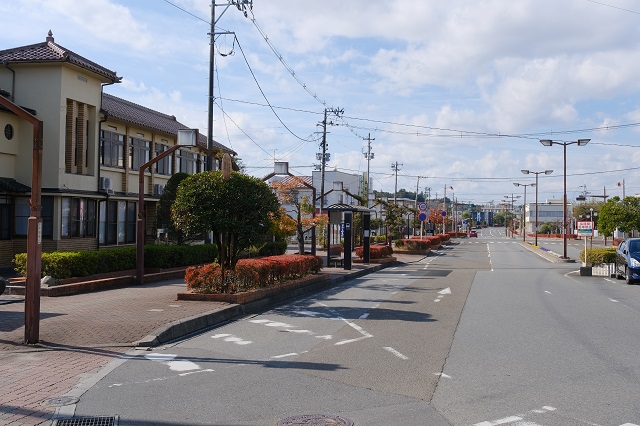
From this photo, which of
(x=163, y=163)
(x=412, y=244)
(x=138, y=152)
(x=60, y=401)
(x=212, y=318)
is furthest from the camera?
(x=412, y=244)

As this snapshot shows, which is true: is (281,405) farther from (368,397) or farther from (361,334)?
(361,334)

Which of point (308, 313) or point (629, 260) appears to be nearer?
point (308, 313)

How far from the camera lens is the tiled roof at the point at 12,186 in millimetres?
21248

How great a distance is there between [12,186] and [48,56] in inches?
189

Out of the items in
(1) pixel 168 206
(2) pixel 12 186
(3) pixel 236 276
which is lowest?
(3) pixel 236 276

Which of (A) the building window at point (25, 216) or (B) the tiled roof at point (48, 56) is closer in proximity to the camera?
(B) the tiled roof at point (48, 56)

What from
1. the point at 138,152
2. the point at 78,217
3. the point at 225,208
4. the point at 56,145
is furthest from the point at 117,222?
the point at 225,208

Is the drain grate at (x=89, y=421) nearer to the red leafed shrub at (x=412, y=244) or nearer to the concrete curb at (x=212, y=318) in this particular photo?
the concrete curb at (x=212, y=318)

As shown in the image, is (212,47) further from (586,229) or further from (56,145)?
(586,229)

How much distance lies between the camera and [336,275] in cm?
2386

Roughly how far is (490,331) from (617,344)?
2227mm

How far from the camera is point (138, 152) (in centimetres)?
3081

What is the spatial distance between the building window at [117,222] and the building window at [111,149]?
1.83m

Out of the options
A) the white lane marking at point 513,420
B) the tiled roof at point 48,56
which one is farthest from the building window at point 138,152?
the white lane marking at point 513,420
